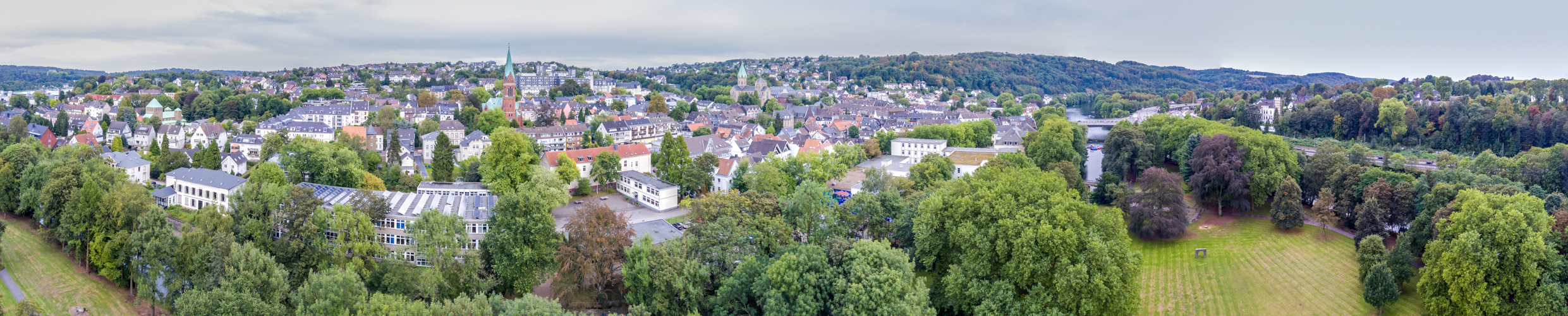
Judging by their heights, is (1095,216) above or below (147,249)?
above

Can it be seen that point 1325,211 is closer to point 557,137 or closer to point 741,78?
point 557,137

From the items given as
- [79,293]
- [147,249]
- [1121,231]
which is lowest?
[79,293]

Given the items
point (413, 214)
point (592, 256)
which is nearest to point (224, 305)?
point (413, 214)

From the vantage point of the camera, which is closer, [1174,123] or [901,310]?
[901,310]

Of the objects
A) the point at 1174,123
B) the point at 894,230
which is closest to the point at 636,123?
the point at 1174,123

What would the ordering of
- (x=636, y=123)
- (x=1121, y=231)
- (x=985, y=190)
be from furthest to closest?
(x=636, y=123), (x=985, y=190), (x=1121, y=231)

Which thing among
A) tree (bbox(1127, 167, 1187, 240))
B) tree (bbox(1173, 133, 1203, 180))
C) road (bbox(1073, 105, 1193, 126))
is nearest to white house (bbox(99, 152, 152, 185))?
tree (bbox(1127, 167, 1187, 240))

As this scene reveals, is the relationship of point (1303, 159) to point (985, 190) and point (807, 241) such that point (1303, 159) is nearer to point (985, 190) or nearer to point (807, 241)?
point (985, 190)

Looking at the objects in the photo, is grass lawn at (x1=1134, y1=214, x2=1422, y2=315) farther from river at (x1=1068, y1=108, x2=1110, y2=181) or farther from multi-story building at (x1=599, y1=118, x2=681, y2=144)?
multi-story building at (x1=599, y1=118, x2=681, y2=144)
